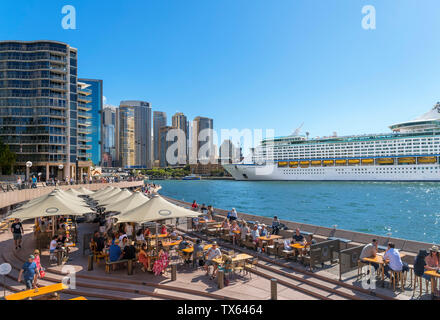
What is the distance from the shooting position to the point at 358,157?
99.3 metres

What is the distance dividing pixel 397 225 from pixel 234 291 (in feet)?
92.3

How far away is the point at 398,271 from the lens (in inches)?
312

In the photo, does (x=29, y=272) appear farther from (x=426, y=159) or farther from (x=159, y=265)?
(x=426, y=159)

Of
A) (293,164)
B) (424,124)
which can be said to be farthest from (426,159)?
(293,164)

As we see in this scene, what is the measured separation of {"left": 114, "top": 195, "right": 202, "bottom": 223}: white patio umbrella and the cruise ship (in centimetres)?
9801

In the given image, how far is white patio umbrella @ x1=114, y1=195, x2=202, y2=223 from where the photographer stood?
32.6ft

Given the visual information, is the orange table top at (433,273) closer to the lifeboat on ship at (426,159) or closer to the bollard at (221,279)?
the bollard at (221,279)

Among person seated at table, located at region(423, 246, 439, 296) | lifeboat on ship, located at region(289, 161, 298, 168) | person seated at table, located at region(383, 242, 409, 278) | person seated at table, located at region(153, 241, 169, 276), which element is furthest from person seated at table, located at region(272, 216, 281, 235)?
lifeboat on ship, located at region(289, 161, 298, 168)

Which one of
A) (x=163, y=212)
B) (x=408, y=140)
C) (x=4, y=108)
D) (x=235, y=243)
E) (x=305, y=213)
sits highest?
(x=4, y=108)

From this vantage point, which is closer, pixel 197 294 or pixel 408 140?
pixel 197 294

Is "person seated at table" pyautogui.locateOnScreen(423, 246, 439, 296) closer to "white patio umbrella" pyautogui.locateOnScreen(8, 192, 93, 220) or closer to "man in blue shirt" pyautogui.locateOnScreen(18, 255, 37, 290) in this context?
"man in blue shirt" pyautogui.locateOnScreen(18, 255, 37, 290)

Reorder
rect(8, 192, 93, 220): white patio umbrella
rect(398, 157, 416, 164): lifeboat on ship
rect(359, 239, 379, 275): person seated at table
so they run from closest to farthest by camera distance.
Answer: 1. rect(359, 239, 379, 275): person seated at table
2. rect(8, 192, 93, 220): white patio umbrella
3. rect(398, 157, 416, 164): lifeboat on ship

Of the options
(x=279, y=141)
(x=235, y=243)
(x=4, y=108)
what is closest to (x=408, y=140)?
(x=279, y=141)
